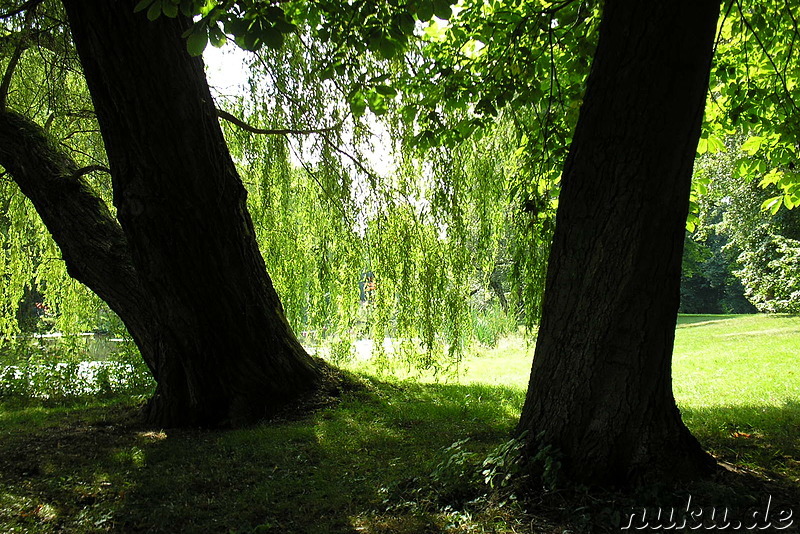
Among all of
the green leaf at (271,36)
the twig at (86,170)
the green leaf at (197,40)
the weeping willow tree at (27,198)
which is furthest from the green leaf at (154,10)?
the weeping willow tree at (27,198)

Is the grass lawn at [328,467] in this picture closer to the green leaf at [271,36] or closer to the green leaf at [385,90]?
the green leaf at [271,36]

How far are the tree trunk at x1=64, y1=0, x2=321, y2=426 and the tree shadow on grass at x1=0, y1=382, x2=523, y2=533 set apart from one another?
18.3 inches

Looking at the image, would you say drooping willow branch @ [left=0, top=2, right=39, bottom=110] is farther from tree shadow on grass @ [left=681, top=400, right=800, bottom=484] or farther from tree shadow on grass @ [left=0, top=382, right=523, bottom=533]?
tree shadow on grass @ [left=681, top=400, right=800, bottom=484]

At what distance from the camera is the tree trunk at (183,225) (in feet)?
13.5

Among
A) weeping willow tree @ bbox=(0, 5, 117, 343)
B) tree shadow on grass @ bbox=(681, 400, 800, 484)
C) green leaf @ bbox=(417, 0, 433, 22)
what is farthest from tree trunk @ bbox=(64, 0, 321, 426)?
tree shadow on grass @ bbox=(681, 400, 800, 484)

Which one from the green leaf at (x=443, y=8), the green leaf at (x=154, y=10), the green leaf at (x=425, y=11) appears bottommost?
the green leaf at (x=154, y=10)

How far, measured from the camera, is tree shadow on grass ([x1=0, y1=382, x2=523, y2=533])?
3.04 m

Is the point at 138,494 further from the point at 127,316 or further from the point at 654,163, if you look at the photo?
the point at 654,163

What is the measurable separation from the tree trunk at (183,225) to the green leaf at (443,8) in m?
2.54

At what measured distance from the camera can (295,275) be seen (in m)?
6.68

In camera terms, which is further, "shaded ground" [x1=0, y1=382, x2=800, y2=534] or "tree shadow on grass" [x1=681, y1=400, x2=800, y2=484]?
"tree shadow on grass" [x1=681, y1=400, x2=800, y2=484]

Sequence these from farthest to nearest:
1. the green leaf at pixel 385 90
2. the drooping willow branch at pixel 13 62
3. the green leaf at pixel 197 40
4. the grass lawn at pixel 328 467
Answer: the drooping willow branch at pixel 13 62 → the green leaf at pixel 385 90 → the grass lawn at pixel 328 467 → the green leaf at pixel 197 40

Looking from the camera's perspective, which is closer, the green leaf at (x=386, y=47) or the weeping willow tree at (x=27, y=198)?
the green leaf at (x=386, y=47)

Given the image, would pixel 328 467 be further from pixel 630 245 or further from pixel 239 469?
pixel 630 245
